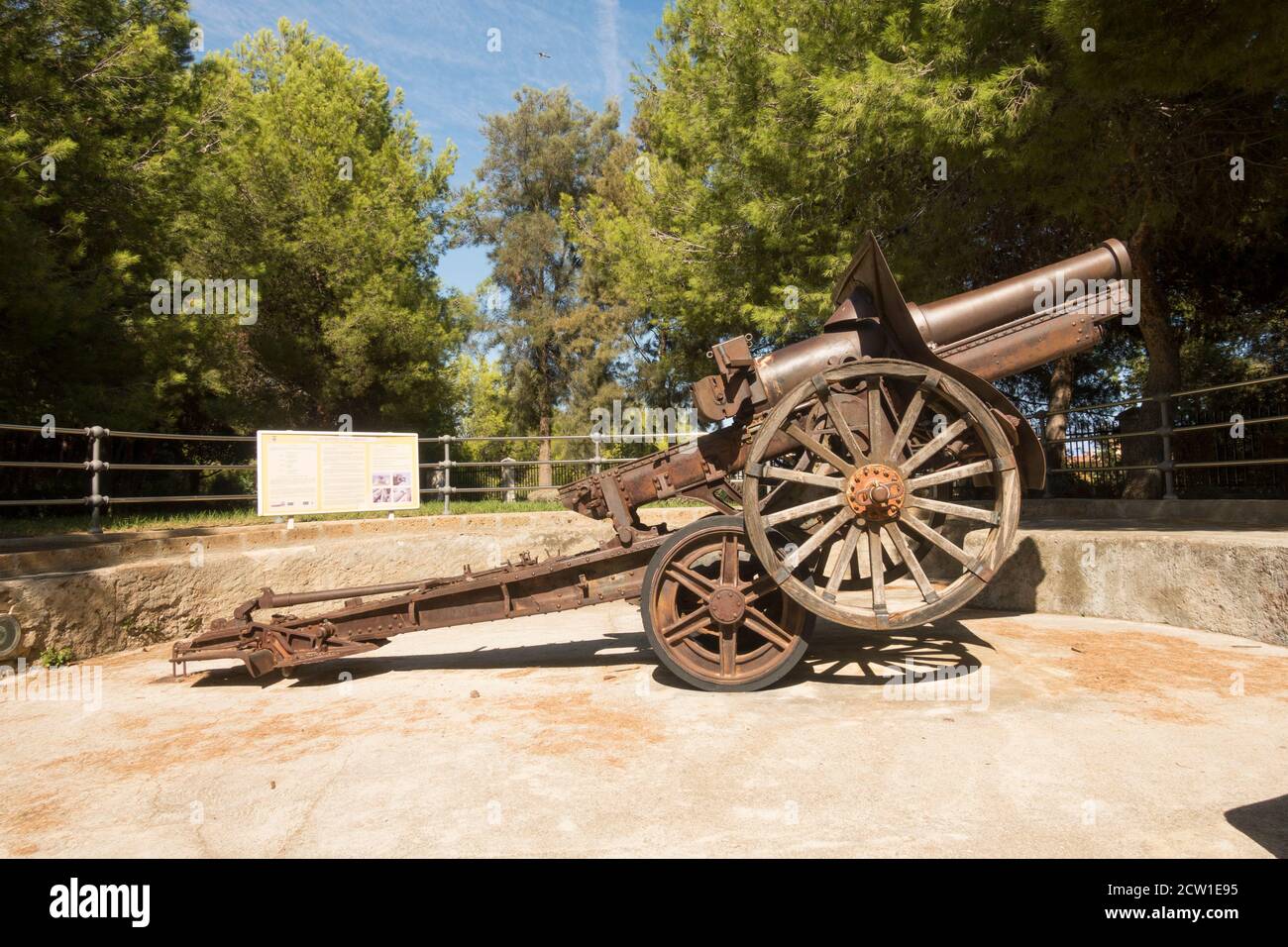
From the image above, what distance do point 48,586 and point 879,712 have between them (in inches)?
216

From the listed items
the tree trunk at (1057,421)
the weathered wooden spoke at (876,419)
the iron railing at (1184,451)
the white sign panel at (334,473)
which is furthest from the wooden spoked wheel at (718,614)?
the iron railing at (1184,451)

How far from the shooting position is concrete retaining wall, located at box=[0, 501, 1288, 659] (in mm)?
4836

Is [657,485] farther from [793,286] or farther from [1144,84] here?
[793,286]

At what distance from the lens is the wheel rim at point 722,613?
165 inches

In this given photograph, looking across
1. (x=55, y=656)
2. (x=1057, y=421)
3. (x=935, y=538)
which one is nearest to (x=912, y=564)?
(x=935, y=538)

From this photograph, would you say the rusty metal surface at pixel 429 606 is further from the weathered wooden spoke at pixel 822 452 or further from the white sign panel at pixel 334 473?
the white sign panel at pixel 334 473

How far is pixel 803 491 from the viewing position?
15.9ft

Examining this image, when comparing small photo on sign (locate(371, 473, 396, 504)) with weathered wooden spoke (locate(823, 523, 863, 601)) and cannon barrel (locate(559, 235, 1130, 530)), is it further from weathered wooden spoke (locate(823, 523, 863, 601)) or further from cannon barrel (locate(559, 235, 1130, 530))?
weathered wooden spoke (locate(823, 523, 863, 601))

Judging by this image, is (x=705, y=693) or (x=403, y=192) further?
(x=403, y=192)

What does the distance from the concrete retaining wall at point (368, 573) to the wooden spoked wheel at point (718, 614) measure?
287cm

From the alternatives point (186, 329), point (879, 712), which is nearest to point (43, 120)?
point (186, 329)

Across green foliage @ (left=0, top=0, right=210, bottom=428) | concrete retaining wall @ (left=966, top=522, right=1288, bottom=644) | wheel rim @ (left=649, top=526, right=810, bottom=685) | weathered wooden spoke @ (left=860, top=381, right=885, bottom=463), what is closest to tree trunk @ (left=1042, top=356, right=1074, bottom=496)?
concrete retaining wall @ (left=966, top=522, right=1288, bottom=644)

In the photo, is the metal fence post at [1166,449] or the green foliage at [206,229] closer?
the metal fence post at [1166,449]

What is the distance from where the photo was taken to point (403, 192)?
20.6 metres
